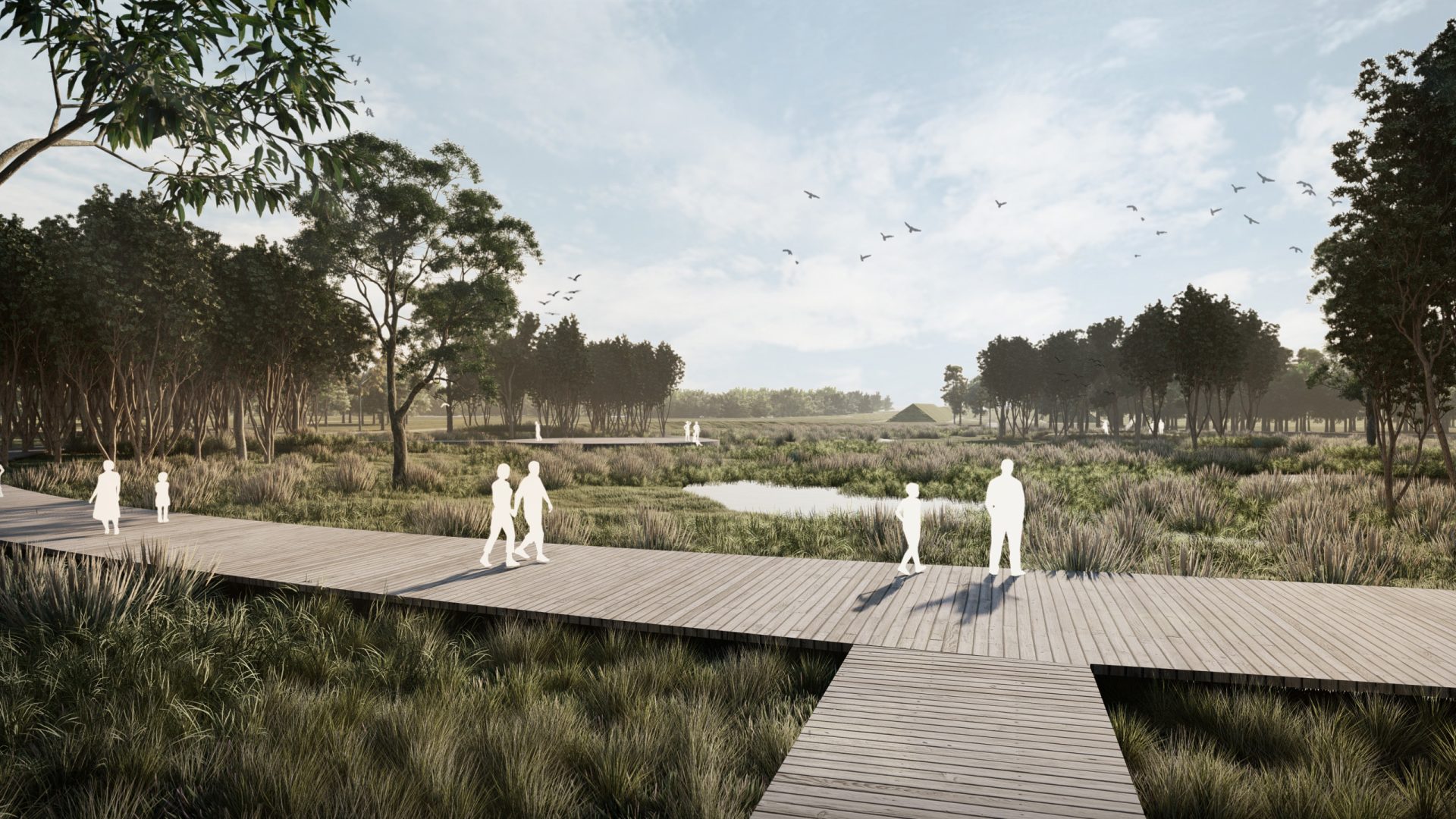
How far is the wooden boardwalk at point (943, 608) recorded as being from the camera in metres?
4.81

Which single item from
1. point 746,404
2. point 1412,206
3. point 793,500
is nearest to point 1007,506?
point 1412,206

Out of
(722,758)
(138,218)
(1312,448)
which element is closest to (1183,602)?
(722,758)

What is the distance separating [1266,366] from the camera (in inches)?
1986

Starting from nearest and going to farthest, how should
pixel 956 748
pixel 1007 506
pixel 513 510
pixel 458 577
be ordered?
1. pixel 956 748
2. pixel 1007 506
3. pixel 458 577
4. pixel 513 510

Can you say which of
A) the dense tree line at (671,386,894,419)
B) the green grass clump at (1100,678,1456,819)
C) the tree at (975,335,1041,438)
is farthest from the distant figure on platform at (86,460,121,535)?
the dense tree line at (671,386,894,419)

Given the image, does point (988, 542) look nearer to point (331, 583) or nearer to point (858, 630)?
point (858, 630)

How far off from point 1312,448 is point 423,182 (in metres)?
33.5

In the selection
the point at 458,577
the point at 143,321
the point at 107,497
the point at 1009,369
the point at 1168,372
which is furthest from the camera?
the point at 1009,369

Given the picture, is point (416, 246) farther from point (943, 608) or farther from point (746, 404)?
point (746, 404)

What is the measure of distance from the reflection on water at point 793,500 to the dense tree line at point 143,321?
14.3 metres

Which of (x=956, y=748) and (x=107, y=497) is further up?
(x=107, y=497)

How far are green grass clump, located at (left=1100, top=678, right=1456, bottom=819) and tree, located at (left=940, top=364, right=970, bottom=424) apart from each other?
10420 cm

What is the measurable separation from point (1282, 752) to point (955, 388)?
110m

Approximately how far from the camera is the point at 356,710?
4801 millimetres
